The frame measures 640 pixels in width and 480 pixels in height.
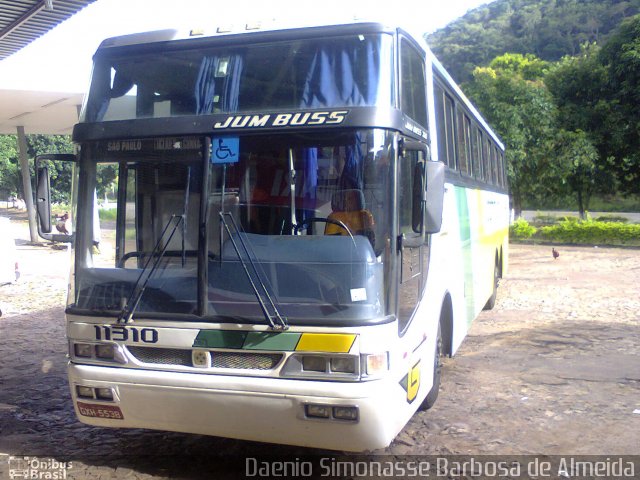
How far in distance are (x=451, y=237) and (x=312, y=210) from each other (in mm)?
2487

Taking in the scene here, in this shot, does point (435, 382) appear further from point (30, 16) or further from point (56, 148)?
point (56, 148)

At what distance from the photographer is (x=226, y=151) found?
4.29 meters

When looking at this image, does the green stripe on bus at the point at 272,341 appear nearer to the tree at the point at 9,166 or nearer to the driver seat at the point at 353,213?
the driver seat at the point at 353,213

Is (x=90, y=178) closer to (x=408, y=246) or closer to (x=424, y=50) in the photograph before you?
(x=408, y=246)

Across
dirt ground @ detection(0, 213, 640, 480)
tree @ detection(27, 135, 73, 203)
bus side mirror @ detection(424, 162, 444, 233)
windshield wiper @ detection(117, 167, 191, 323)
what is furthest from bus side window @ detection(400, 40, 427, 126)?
tree @ detection(27, 135, 73, 203)

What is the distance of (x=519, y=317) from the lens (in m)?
10.8

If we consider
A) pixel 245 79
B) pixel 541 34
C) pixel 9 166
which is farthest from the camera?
pixel 541 34

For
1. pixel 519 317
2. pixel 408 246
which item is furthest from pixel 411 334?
pixel 519 317

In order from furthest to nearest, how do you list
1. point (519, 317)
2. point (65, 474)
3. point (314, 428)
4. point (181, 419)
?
point (519, 317)
point (65, 474)
point (181, 419)
point (314, 428)

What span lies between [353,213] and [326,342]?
83cm

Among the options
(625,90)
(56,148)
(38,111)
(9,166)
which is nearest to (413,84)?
(38,111)

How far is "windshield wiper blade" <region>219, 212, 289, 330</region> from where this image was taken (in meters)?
3.98

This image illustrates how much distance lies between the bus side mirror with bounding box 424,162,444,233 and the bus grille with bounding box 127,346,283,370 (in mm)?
1342

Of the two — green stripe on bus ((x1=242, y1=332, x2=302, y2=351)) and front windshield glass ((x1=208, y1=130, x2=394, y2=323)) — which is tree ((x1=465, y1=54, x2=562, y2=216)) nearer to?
front windshield glass ((x1=208, y1=130, x2=394, y2=323))
